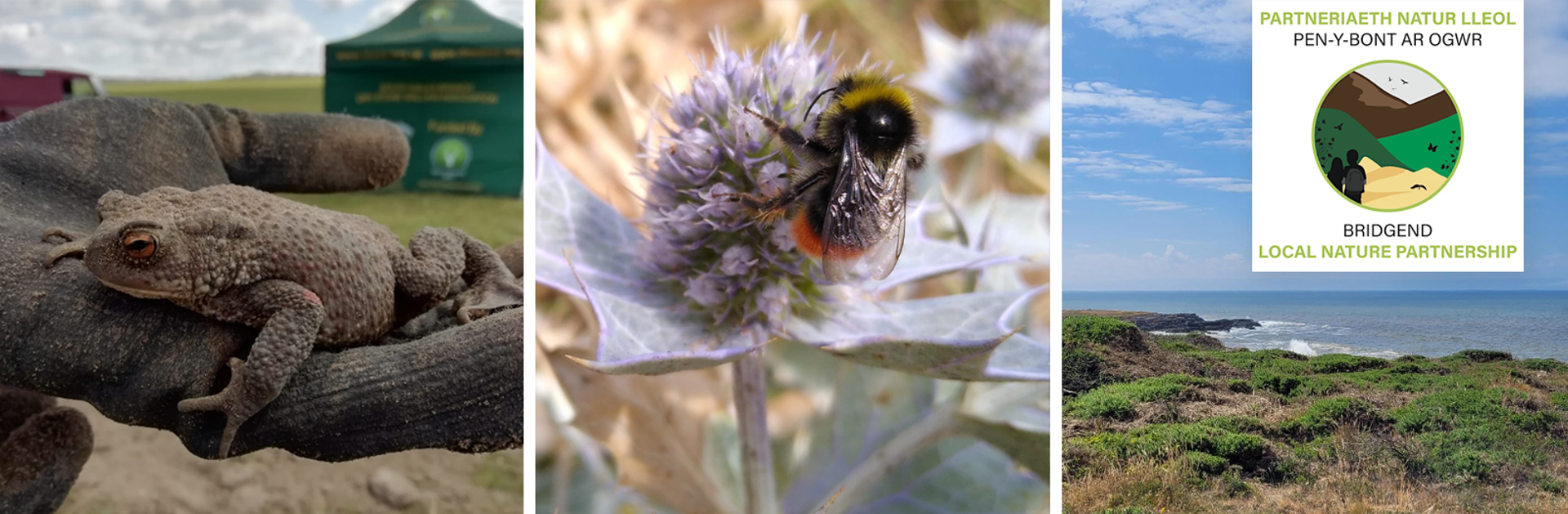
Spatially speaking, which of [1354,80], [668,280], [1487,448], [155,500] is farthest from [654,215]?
[1487,448]

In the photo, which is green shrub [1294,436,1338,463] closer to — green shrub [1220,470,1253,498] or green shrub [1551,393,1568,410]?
green shrub [1220,470,1253,498]

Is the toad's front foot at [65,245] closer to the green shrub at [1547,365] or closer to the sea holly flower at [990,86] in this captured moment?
the sea holly flower at [990,86]

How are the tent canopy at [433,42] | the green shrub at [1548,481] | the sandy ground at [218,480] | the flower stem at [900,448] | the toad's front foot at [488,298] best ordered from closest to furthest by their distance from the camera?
the toad's front foot at [488,298] → the sandy ground at [218,480] → the flower stem at [900,448] → the green shrub at [1548,481] → the tent canopy at [433,42]

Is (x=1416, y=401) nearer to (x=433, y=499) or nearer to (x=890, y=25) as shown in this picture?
(x=890, y=25)

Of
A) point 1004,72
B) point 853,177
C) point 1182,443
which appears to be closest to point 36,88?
point 853,177

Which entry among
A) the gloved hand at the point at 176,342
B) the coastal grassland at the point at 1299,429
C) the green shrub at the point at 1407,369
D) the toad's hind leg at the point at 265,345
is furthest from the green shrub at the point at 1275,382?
the toad's hind leg at the point at 265,345

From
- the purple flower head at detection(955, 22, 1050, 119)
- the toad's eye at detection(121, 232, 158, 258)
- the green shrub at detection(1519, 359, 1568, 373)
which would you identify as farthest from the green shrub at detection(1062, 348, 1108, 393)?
the toad's eye at detection(121, 232, 158, 258)
